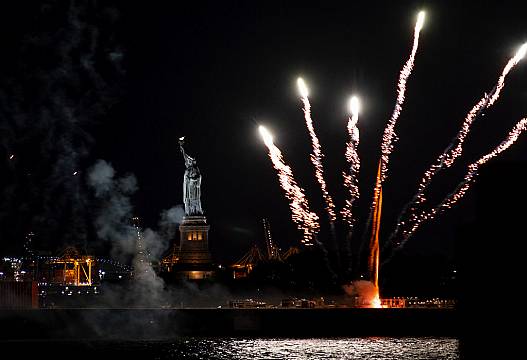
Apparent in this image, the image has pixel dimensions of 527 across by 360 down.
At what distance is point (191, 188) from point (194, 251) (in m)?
9.49

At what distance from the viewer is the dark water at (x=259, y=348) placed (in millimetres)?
78188

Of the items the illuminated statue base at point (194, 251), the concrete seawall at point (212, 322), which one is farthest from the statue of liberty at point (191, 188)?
the concrete seawall at point (212, 322)

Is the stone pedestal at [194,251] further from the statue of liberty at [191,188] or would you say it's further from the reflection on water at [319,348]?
the reflection on water at [319,348]

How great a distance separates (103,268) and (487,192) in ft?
535

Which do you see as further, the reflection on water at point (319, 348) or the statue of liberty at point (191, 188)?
the statue of liberty at point (191, 188)

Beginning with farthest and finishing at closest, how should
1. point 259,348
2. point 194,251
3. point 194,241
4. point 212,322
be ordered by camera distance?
point 194,241, point 194,251, point 212,322, point 259,348

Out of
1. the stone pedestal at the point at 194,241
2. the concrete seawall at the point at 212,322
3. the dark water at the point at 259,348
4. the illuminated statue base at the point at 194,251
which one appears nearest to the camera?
the dark water at the point at 259,348

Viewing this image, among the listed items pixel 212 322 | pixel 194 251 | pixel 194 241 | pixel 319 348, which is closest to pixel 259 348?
pixel 319 348

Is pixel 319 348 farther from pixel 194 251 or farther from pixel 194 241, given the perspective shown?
pixel 194 241

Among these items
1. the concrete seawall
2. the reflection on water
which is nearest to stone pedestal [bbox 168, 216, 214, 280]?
the concrete seawall

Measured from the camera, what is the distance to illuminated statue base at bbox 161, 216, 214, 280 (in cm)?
13950

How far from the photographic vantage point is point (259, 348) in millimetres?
85062

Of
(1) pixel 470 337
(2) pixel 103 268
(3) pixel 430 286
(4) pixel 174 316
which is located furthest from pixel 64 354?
(2) pixel 103 268

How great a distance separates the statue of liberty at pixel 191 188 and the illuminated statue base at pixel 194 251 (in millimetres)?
1203
